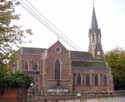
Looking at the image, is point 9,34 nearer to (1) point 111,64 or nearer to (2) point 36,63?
(2) point 36,63

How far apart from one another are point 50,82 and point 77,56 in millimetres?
15846

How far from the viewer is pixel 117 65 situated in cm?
8875

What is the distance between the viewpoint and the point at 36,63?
257 ft

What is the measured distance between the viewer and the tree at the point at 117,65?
87.4 m

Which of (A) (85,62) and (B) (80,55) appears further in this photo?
(B) (80,55)

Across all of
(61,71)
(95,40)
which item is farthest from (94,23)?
(61,71)

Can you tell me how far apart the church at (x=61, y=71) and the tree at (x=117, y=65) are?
166 inches

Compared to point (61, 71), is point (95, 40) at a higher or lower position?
higher

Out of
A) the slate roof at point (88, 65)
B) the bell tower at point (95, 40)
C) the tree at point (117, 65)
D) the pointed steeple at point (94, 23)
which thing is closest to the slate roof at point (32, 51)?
the slate roof at point (88, 65)

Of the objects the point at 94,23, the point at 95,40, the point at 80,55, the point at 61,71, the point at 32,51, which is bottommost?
the point at 61,71

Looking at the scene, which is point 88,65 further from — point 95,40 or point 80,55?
point 95,40

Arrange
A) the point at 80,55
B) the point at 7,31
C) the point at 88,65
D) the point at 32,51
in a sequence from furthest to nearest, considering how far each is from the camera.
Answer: the point at 80,55
the point at 88,65
the point at 32,51
the point at 7,31

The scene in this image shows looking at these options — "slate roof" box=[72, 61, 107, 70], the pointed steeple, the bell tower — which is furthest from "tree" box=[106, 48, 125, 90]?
the pointed steeple

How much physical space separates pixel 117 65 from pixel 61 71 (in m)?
19.7
